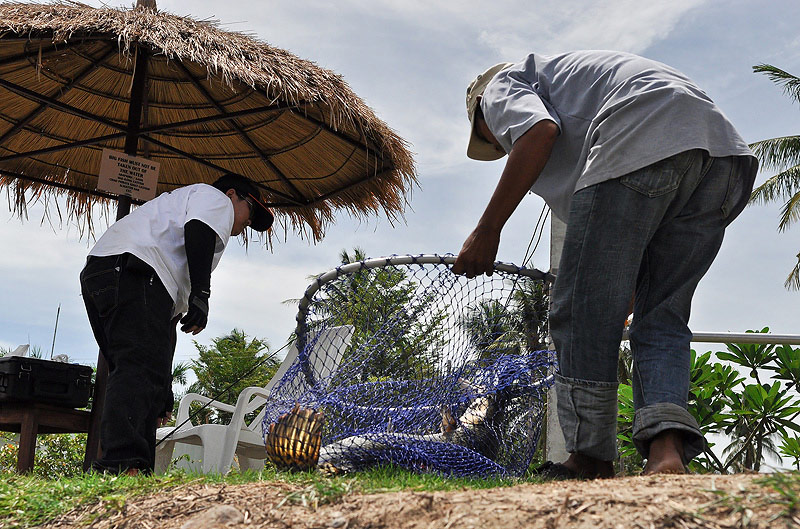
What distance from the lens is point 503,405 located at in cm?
345

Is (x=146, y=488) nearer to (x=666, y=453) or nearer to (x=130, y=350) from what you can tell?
(x=130, y=350)

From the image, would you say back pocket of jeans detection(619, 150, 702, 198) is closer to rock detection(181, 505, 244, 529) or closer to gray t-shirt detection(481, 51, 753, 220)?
gray t-shirt detection(481, 51, 753, 220)

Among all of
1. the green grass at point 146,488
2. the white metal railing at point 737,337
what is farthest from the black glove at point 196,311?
the white metal railing at point 737,337

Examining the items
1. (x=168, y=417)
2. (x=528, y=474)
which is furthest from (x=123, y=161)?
(x=528, y=474)

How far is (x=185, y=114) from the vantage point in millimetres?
6281

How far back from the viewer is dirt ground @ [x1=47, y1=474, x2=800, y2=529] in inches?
61.6

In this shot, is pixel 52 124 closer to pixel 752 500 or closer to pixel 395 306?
pixel 395 306

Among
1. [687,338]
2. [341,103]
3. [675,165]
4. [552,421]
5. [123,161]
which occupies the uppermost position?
[341,103]

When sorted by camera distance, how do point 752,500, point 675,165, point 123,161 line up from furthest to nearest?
point 123,161 < point 675,165 < point 752,500

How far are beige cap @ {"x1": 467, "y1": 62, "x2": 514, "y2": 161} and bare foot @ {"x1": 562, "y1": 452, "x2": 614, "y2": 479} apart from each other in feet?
4.26

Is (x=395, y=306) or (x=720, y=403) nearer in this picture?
(x=395, y=306)

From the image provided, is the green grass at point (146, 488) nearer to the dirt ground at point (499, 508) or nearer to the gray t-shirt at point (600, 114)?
the dirt ground at point (499, 508)

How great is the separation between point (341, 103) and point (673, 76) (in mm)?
2717

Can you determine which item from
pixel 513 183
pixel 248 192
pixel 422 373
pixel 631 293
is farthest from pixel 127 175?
pixel 631 293
